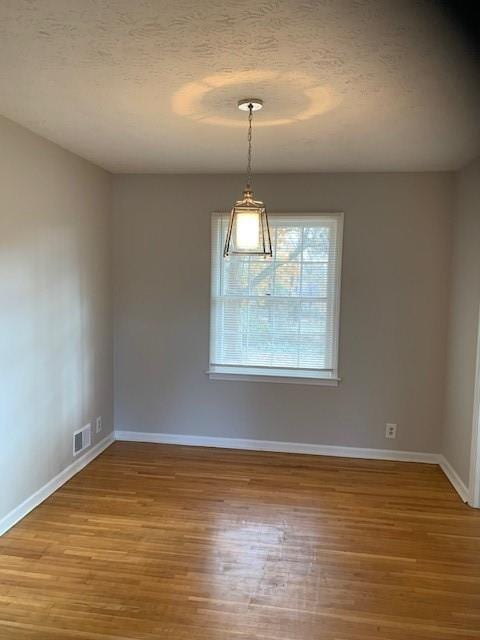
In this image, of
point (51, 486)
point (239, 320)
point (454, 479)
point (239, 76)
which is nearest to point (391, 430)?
point (454, 479)

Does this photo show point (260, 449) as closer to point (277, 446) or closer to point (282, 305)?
point (277, 446)

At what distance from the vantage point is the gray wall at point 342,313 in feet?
13.4

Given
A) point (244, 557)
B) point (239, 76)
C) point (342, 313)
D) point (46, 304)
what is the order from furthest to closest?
point (342, 313)
point (46, 304)
point (244, 557)
point (239, 76)

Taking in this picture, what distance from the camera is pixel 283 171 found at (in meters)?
4.11

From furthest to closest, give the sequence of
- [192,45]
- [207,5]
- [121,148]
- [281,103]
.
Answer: [121,148]
[281,103]
[192,45]
[207,5]

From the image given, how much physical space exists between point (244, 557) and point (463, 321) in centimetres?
237

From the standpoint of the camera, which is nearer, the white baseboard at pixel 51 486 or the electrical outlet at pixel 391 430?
the white baseboard at pixel 51 486

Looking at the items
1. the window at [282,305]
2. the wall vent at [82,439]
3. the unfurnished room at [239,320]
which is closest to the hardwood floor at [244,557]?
the unfurnished room at [239,320]

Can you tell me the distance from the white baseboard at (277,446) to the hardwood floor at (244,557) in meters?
0.20

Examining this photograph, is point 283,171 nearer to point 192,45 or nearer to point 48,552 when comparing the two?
point 192,45

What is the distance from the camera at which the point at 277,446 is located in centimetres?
438

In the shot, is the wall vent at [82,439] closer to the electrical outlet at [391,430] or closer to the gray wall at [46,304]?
the gray wall at [46,304]

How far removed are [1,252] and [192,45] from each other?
1715 millimetres

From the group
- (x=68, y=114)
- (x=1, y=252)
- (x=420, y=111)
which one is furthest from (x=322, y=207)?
(x=1, y=252)
